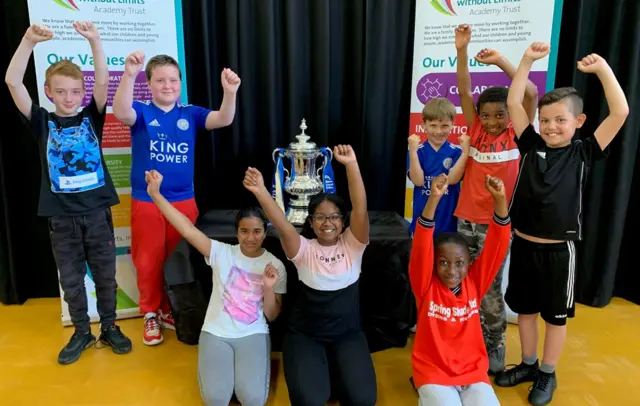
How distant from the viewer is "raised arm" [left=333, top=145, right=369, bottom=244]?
1.82 metres

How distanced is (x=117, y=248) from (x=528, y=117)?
6.97ft

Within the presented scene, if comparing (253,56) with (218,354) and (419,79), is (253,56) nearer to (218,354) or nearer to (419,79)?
(419,79)

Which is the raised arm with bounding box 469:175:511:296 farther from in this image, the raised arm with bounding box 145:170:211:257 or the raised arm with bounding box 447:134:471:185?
the raised arm with bounding box 145:170:211:257

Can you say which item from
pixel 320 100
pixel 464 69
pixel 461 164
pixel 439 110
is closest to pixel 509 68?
pixel 464 69

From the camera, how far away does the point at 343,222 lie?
205cm

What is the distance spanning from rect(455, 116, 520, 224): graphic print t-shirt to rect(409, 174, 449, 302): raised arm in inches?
14.9

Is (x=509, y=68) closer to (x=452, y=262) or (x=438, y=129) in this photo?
(x=438, y=129)

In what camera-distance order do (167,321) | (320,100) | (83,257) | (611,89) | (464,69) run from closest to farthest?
1. (611,89)
2. (464,69)
3. (83,257)
4. (167,321)
5. (320,100)

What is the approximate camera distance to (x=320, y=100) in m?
2.86

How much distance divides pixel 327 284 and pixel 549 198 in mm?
897

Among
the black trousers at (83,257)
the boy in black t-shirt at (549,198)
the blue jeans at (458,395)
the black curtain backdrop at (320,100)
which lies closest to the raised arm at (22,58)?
the black trousers at (83,257)

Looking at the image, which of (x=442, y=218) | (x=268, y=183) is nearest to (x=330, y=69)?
(x=268, y=183)

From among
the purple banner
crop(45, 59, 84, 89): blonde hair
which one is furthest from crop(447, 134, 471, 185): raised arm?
crop(45, 59, 84, 89): blonde hair

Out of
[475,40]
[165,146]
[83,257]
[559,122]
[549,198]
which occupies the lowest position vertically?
[83,257]
